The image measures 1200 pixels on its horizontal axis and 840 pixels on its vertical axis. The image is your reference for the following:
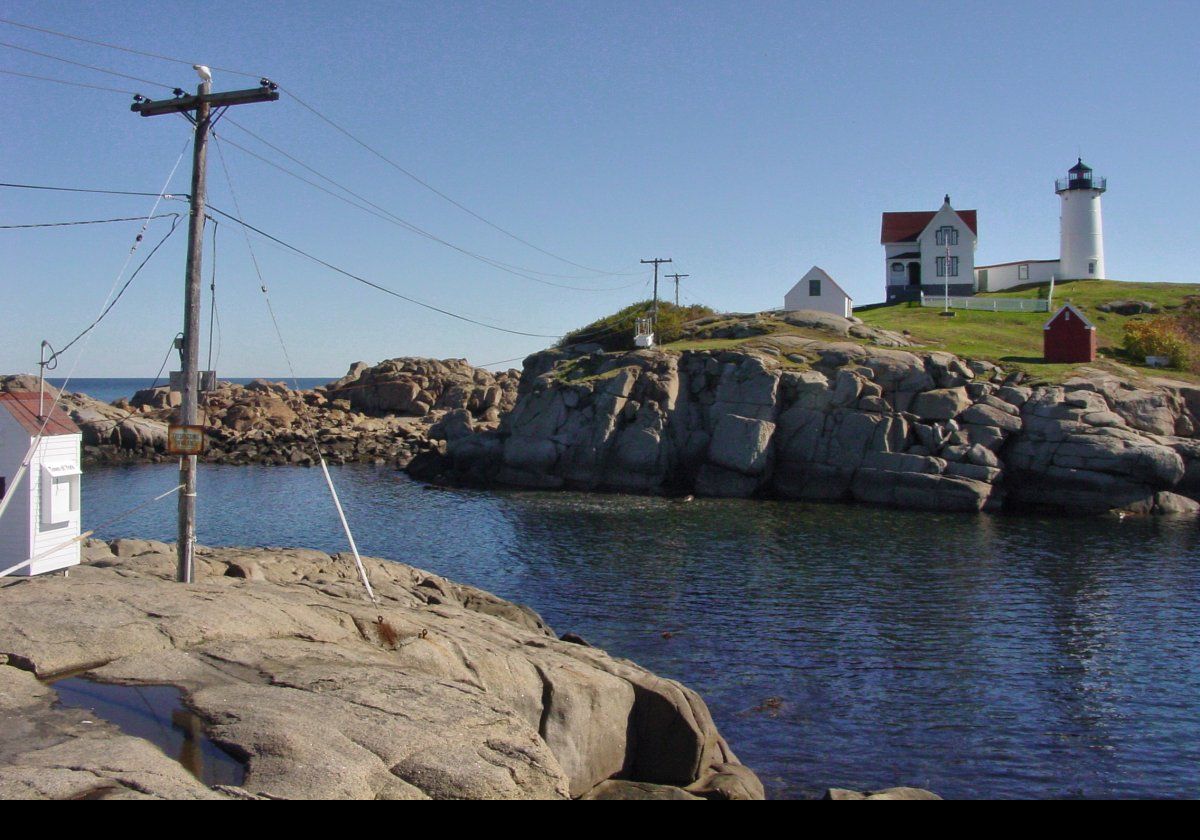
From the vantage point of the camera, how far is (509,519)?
4981 cm

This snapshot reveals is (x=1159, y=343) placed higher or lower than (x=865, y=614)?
higher

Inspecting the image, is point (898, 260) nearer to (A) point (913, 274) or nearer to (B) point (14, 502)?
(A) point (913, 274)

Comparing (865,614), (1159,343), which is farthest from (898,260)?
(865,614)

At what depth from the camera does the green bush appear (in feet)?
244

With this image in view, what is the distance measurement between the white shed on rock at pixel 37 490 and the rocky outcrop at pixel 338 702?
1.34 m

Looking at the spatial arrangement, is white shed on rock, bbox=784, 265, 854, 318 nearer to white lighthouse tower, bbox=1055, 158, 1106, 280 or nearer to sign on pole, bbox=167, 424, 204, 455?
white lighthouse tower, bbox=1055, 158, 1106, 280

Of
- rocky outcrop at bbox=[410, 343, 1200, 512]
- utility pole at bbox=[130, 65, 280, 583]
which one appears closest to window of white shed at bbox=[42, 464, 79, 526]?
utility pole at bbox=[130, 65, 280, 583]

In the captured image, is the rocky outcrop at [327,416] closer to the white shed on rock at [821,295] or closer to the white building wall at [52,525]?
the white shed on rock at [821,295]

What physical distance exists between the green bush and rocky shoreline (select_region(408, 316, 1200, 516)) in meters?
9.10

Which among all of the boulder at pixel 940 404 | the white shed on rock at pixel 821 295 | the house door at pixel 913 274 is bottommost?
the boulder at pixel 940 404

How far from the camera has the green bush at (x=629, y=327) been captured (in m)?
74.4

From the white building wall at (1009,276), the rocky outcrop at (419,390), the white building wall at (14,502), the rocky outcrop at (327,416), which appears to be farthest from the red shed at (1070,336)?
the white building wall at (14,502)

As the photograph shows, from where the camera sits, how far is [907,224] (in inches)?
3794
